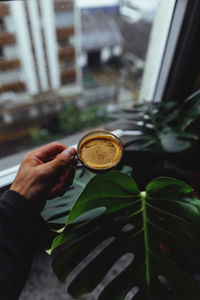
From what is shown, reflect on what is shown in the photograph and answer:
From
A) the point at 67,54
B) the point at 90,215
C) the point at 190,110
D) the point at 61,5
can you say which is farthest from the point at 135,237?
the point at 67,54

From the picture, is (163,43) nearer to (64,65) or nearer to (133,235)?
(133,235)

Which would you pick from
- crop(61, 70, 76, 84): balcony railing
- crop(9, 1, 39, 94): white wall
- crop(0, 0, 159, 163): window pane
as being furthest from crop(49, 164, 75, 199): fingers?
crop(61, 70, 76, 84): balcony railing

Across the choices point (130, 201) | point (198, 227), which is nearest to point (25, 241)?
point (130, 201)

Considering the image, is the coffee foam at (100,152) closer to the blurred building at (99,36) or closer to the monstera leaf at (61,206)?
the monstera leaf at (61,206)

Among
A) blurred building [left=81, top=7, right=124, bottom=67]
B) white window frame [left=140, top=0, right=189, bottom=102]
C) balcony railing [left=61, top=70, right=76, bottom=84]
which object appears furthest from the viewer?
balcony railing [left=61, top=70, right=76, bottom=84]

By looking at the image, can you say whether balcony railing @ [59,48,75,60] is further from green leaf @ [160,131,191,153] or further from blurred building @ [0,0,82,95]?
green leaf @ [160,131,191,153]

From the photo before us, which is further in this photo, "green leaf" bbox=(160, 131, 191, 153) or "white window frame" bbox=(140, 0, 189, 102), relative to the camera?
"white window frame" bbox=(140, 0, 189, 102)

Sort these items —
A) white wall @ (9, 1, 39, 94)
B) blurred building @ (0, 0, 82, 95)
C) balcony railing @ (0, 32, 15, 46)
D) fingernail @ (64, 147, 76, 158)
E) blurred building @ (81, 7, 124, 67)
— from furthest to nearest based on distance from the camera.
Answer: blurred building @ (81, 7, 124, 67)
balcony railing @ (0, 32, 15, 46)
white wall @ (9, 1, 39, 94)
blurred building @ (0, 0, 82, 95)
fingernail @ (64, 147, 76, 158)
